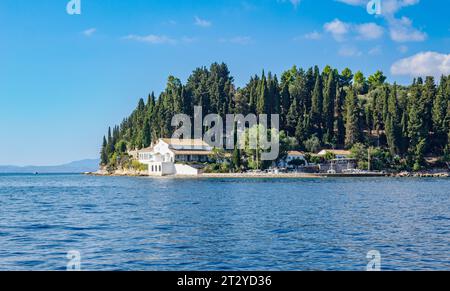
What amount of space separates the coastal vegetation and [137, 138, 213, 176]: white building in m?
5.64

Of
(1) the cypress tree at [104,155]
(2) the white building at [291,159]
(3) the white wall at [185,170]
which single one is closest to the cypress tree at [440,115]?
(2) the white building at [291,159]

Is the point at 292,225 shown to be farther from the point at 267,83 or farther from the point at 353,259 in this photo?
the point at 267,83

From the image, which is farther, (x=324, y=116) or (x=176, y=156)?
(x=324, y=116)

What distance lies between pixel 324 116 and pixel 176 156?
31.7 meters

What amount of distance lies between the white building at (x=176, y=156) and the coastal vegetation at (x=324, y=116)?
222 inches

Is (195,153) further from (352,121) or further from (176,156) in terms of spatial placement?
(352,121)

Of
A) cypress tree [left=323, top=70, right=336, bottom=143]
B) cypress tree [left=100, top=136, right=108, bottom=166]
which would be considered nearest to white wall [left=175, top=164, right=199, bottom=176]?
cypress tree [left=323, top=70, right=336, bottom=143]

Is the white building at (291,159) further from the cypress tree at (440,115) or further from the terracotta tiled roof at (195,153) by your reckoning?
the cypress tree at (440,115)

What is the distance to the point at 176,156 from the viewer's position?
333ft

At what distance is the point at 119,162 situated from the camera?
122000 millimetres

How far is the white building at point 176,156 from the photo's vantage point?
99.9 meters

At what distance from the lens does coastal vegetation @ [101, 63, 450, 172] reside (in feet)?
327

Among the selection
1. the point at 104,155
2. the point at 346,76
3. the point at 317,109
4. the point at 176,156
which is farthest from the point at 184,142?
the point at 346,76

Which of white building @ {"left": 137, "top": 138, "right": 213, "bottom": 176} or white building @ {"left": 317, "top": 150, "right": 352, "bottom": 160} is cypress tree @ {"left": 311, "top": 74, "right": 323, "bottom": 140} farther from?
white building @ {"left": 137, "top": 138, "right": 213, "bottom": 176}
